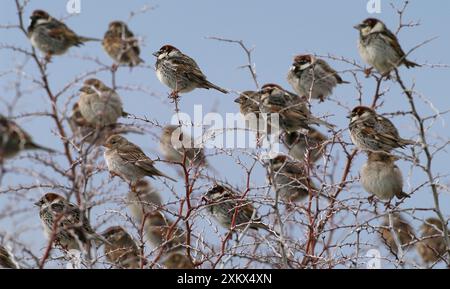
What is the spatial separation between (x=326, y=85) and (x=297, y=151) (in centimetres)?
105

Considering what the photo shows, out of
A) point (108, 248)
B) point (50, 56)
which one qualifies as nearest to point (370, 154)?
point (108, 248)

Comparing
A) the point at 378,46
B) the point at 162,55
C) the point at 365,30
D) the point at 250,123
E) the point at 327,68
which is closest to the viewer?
the point at 250,123

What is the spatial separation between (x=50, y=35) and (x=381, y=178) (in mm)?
4784

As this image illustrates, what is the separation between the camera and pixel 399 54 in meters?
10.7

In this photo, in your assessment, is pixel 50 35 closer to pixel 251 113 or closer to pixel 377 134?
pixel 251 113

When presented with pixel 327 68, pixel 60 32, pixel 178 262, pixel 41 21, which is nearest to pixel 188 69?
Answer: pixel 60 32

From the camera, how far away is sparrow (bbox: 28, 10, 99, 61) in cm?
1120

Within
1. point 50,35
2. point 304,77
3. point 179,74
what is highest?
point 50,35

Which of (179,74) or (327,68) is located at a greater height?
(327,68)

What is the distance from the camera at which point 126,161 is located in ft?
34.6

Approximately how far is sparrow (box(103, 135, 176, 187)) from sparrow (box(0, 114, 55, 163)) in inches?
108

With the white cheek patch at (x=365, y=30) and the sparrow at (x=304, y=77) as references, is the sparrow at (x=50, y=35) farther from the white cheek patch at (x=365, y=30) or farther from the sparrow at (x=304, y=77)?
the white cheek patch at (x=365, y=30)

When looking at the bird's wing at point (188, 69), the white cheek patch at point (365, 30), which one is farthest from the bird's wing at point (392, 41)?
the bird's wing at point (188, 69)
